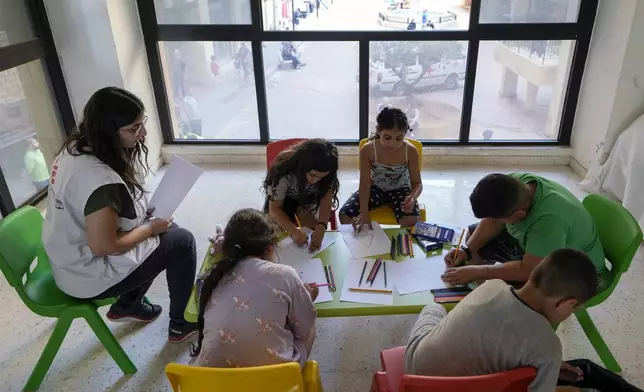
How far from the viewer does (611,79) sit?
3.10 metres

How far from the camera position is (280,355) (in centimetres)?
135

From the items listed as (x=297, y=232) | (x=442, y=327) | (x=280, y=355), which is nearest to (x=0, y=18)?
(x=297, y=232)

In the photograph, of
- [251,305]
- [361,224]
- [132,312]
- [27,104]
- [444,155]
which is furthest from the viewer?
[444,155]

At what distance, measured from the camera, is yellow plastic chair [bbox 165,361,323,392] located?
3.65 feet

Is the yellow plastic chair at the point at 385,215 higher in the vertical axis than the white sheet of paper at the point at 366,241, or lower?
lower

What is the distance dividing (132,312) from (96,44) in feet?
6.31

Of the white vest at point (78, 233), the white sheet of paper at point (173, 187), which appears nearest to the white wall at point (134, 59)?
the white sheet of paper at point (173, 187)

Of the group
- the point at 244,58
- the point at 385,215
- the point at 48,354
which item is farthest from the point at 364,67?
the point at 48,354

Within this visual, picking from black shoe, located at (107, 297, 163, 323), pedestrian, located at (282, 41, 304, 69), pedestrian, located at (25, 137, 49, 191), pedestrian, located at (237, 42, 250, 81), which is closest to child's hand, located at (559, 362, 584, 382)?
black shoe, located at (107, 297, 163, 323)

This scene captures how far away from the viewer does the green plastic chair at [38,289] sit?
1666 mm

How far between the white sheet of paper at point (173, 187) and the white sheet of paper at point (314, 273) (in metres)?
0.53

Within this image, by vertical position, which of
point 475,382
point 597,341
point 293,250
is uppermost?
point 475,382

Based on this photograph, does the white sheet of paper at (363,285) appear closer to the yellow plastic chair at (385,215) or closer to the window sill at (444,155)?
the yellow plastic chair at (385,215)

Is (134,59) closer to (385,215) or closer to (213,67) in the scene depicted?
(213,67)
